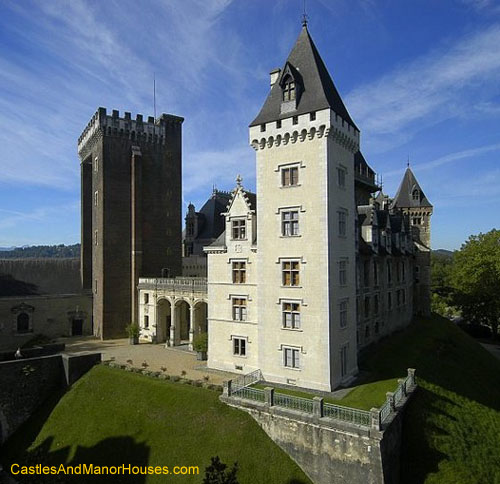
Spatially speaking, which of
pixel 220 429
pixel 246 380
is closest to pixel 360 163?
pixel 246 380

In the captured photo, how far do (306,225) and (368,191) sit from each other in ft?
78.1

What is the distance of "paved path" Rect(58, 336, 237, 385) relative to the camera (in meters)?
29.3

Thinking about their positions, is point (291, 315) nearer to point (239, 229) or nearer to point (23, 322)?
point (239, 229)

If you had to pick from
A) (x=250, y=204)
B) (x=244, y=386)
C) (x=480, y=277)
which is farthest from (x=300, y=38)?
(x=480, y=277)

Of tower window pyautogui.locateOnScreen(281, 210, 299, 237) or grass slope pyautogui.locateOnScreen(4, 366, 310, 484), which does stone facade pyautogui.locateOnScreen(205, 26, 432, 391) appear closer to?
tower window pyautogui.locateOnScreen(281, 210, 299, 237)

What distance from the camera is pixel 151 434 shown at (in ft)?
73.7

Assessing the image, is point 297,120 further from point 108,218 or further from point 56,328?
point 56,328

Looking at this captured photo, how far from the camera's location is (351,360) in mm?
26891

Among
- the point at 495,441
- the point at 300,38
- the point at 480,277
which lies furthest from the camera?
the point at 480,277

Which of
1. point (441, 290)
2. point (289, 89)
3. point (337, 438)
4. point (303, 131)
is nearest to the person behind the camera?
point (337, 438)

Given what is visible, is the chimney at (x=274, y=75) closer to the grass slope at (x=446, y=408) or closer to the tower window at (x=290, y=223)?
the tower window at (x=290, y=223)

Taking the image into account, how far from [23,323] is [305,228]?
34.7 meters

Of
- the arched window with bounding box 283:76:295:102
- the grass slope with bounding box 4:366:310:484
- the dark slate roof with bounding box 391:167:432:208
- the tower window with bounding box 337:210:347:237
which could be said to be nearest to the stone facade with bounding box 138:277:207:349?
the grass slope with bounding box 4:366:310:484

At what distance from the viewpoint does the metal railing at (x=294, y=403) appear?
20.5 meters
